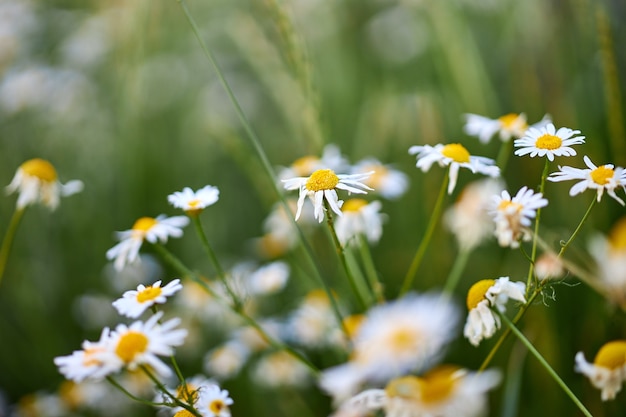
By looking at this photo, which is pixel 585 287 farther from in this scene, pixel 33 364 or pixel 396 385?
pixel 33 364

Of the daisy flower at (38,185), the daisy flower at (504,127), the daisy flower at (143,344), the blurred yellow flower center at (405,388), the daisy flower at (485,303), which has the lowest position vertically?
the blurred yellow flower center at (405,388)

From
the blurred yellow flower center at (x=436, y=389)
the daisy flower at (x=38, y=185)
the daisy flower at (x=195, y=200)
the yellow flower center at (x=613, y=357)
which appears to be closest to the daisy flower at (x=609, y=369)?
the yellow flower center at (x=613, y=357)

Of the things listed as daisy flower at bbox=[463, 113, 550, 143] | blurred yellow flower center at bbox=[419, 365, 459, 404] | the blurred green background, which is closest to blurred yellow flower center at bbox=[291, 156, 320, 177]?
the blurred green background

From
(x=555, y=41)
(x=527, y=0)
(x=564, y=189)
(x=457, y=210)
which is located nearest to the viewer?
(x=457, y=210)

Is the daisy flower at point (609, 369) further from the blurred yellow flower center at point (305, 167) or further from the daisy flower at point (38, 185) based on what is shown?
the daisy flower at point (38, 185)

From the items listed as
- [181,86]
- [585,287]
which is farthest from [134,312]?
[181,86]

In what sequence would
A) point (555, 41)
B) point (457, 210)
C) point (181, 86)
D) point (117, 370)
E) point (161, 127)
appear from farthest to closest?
point (181, 86), point (161, 127), point (555, 41), point (457, 210), point (117, 370)
